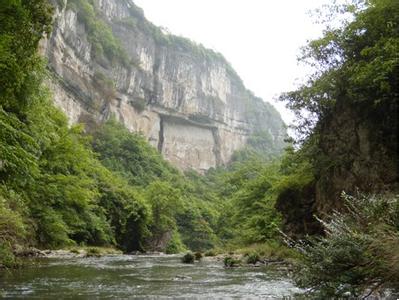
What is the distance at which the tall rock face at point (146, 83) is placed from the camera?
73.6 m

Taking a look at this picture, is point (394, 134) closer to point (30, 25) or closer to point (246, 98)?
point (30, 25)

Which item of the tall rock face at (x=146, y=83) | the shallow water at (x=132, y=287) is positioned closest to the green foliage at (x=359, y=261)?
the shallow water at (x=132, y=287)

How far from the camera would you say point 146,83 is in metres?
101

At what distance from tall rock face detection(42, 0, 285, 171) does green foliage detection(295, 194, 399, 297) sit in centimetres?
6178

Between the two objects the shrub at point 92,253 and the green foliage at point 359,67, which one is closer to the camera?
the green foliage at point 359,67

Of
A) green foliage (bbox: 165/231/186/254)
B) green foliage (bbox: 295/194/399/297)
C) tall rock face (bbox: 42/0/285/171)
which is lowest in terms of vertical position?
green foliage (bbox: 165/231/186/254)

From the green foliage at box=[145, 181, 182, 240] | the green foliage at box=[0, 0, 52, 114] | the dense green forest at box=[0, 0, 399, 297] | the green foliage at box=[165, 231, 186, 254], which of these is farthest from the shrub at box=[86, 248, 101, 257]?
the green foliage at box=[165, 231, 186, 254]

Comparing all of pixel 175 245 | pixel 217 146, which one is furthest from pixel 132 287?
pixel 217 146

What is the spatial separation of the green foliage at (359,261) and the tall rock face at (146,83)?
203 feet

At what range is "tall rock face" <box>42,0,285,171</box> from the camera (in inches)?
2896

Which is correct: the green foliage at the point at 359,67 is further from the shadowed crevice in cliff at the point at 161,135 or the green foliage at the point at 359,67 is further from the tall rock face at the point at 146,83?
the shadowed crevice in cliff at the point at 161,135

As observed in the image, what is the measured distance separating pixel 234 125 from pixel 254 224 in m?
107

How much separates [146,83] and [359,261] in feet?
320

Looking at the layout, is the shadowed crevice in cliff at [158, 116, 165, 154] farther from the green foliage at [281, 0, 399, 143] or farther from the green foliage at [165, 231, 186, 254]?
the green foliage at [281, 0, 399, 143]
